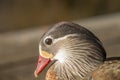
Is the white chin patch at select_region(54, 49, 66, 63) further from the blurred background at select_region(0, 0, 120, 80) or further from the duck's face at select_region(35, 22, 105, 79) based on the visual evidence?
the blurred background at select_region(0, 0, 120, 80)

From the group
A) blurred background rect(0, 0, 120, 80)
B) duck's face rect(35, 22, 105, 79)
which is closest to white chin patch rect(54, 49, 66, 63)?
duck's face rect(35, 22, 105, 79)

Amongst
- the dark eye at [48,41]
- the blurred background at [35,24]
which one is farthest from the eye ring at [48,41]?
the blurred background at [35,24]

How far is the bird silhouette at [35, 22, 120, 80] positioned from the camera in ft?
15.1

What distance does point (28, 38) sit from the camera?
26.8 feet

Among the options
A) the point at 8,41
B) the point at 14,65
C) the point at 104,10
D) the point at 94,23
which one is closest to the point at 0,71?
the point at 14,65

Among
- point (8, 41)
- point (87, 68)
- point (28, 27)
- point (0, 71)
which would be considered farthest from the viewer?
point (28, 27)

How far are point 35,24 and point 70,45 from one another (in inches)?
177

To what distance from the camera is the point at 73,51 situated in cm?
469

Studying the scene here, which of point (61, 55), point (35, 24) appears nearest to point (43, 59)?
point (61, 55)

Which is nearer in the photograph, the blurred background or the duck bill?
the duck bill

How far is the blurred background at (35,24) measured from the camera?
296 inches

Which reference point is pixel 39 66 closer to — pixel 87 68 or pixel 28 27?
pixel 87 68

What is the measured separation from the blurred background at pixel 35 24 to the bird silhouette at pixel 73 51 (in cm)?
222

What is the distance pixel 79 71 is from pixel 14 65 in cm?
297
